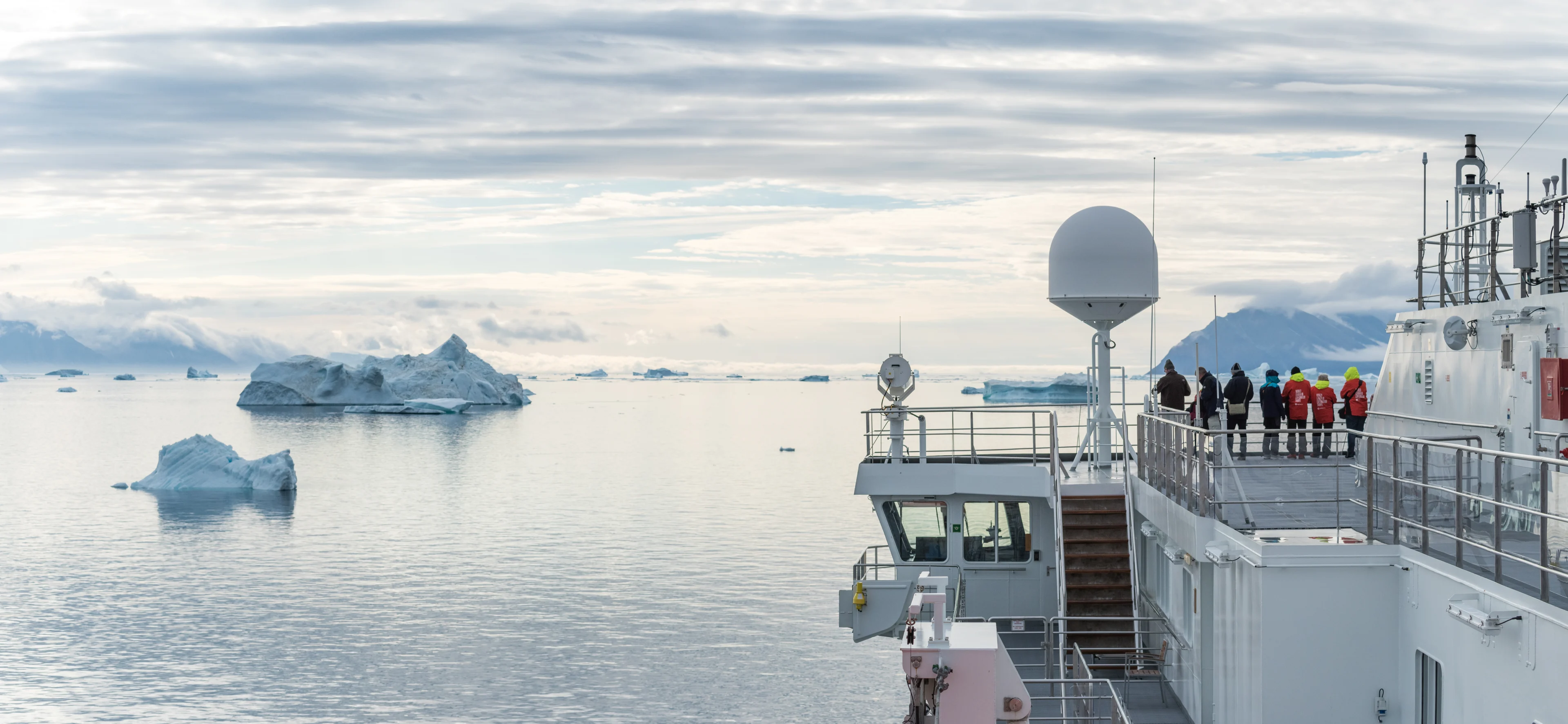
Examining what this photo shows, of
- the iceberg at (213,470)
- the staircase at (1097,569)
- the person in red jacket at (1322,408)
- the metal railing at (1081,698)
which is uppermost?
the person in red jacket at (1322,408)

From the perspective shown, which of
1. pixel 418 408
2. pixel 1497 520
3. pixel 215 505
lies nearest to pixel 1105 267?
pixel 1497 520

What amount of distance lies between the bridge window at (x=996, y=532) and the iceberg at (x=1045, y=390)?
450ft

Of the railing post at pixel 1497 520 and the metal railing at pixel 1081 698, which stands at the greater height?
the railing post at pixel 1497 520

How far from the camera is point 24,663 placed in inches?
1527

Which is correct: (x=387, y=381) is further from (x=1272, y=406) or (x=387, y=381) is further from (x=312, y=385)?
(x=1272, y=406)

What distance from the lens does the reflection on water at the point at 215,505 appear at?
7156 centimetres

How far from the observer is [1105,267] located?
991 inches

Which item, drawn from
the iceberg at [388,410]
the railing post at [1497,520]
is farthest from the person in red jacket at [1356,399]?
the iceberg at [388,410]

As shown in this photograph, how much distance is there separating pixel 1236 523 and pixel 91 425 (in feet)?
575

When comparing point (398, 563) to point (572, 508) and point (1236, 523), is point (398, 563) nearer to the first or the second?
point (572, 508)

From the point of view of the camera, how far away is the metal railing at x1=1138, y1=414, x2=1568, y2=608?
381 inches

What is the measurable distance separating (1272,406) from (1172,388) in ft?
8.45

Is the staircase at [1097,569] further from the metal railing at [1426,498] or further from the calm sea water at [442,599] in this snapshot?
the calm sea water at [442,599]

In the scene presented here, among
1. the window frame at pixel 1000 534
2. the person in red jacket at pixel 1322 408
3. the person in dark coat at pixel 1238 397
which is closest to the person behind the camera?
the person in red jacket at pixel 1322 408
